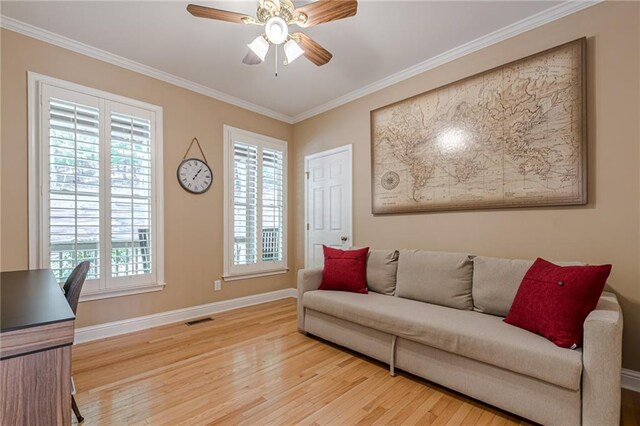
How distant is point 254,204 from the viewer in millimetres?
4180

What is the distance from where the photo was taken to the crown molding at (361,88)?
94.8 inches

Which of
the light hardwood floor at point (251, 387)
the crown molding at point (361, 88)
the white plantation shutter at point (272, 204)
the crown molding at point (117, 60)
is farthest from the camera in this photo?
the white plantation shutter at point (272, 204)

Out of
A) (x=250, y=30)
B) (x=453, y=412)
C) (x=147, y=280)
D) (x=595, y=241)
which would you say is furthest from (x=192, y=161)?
(x=595, y=241)

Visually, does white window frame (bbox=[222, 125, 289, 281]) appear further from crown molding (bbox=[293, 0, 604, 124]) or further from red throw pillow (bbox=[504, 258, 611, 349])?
red throw pillow (bbox=[504, 258, 611, 349])

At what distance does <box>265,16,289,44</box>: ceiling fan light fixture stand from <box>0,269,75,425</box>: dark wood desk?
6.46 ft

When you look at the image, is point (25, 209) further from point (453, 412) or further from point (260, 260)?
point (453, 412)

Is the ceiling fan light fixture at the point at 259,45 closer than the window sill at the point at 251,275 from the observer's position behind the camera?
Yes

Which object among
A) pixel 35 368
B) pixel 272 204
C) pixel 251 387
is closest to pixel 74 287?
pixel 35 368

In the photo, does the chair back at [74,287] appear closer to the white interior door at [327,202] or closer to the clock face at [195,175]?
the clock face at [195,175]

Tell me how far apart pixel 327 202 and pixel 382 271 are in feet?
5.03

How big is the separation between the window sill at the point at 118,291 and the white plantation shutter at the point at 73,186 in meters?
0.17

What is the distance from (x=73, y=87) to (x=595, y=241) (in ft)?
15.0

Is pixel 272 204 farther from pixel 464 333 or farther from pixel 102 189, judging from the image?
pixel 464 333

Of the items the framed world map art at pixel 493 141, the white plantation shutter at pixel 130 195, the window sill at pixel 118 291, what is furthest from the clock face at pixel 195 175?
the framed world map art at pixel 493 141
